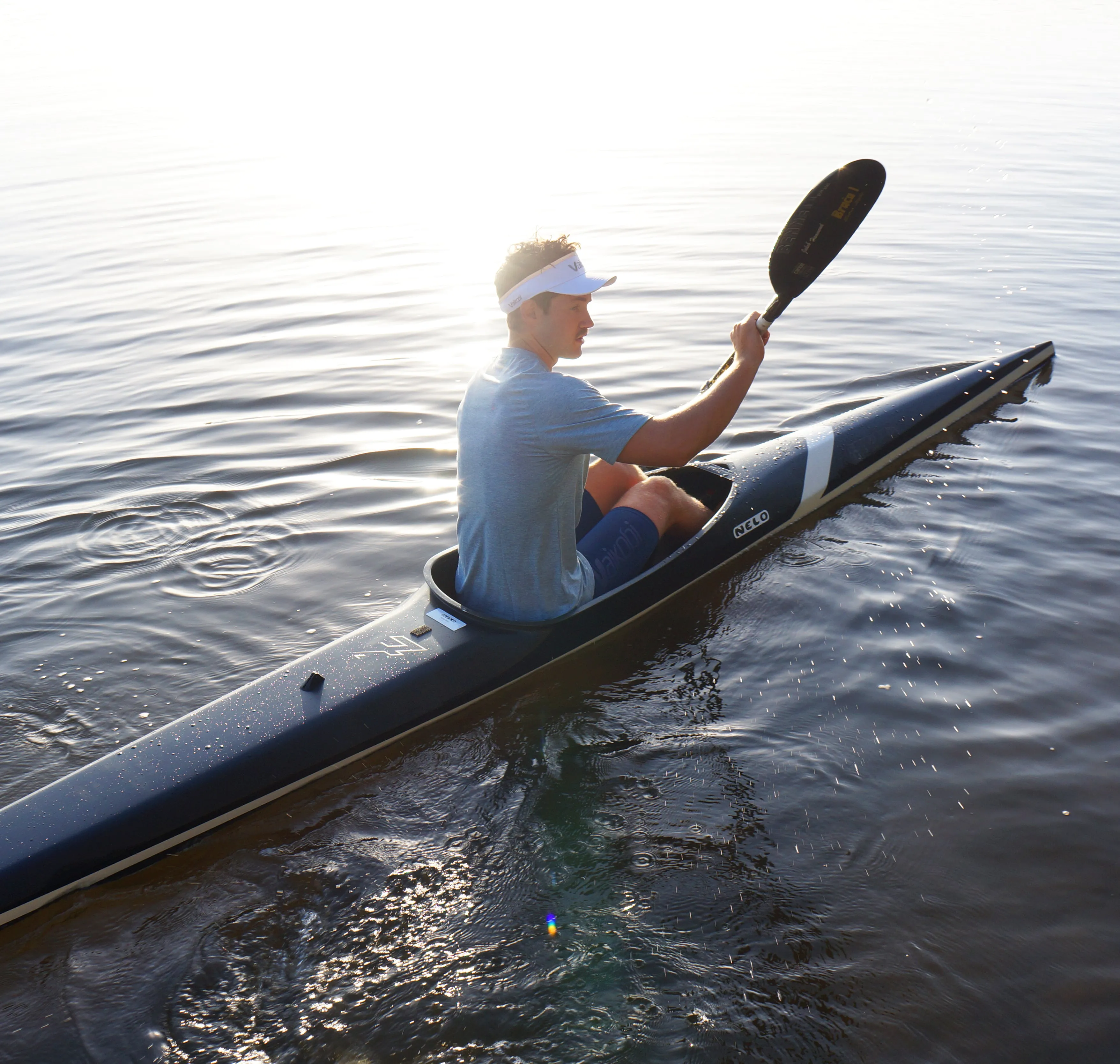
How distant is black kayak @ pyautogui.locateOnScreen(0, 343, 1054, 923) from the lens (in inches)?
115

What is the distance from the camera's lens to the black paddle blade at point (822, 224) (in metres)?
4.42

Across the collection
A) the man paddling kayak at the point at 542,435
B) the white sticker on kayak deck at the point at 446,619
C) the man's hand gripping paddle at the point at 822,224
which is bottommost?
the white sticker on kayak deck at the point at 446,619

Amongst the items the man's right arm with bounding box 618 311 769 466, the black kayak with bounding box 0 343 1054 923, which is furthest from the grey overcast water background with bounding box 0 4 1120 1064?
the man's right arm with bounding box 618 311 769 466

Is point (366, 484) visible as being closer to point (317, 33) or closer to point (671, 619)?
point (671, 619)

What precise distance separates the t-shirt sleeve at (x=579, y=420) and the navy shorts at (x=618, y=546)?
2.49ft

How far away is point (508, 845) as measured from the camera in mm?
2980

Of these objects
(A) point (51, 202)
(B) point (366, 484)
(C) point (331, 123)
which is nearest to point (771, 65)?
(C) point (331, 123)

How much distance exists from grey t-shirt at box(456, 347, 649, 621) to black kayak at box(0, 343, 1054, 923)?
120 mm

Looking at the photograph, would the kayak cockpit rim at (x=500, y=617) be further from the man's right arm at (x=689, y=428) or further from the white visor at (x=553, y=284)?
the white visor at (x=553, y=284)

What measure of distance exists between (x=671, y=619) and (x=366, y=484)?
2.31 meters

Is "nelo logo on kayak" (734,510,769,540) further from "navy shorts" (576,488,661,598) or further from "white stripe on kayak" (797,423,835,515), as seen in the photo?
"navy shorts" (576,488,661,598)

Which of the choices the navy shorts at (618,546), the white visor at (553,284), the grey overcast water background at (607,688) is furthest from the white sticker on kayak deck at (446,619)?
the white visor at (553,284)

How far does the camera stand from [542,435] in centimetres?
324

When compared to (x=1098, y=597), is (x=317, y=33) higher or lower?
higher
